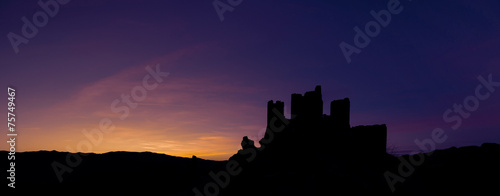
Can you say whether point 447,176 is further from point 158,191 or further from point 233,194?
point 158,191

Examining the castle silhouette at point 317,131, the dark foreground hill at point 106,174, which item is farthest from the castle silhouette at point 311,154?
the dark foreground hill at point 106,174

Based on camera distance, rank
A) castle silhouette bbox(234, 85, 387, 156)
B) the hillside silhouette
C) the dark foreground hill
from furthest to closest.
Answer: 1. the dark foreground hill
2. castle silhouette bbox(234, 85, 387, 156)
3. the hillside silhouette

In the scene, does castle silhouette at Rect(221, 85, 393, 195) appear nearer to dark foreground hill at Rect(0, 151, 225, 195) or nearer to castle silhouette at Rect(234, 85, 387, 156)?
castle silhouette at Rect(234, 85, 387, 156)

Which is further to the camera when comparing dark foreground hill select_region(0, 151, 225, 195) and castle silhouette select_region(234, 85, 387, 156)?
dark foreground hill select_region(0, 151, 225, 195)

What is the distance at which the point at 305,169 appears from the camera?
29719mm

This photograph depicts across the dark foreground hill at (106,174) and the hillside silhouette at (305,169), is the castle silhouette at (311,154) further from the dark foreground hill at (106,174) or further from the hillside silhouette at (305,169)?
the dark foreground hill at (106,174)

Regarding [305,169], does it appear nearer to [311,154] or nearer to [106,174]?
[311,154]

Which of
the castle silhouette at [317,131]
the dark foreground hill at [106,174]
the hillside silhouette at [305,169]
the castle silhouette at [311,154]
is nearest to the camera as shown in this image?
the castle silhouette at [311,154]

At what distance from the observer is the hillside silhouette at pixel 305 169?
2869cm

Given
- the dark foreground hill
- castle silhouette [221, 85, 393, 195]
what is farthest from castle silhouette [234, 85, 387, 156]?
the dark foreground hill

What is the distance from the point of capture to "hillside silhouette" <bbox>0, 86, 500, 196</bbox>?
28.7 metres

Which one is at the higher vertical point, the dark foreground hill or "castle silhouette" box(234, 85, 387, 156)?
"castle silhouette" box(234, 85, 387, 156)

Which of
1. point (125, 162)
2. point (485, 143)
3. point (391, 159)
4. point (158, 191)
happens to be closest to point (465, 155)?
point (485, 143)

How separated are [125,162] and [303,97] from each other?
28.9 metres
